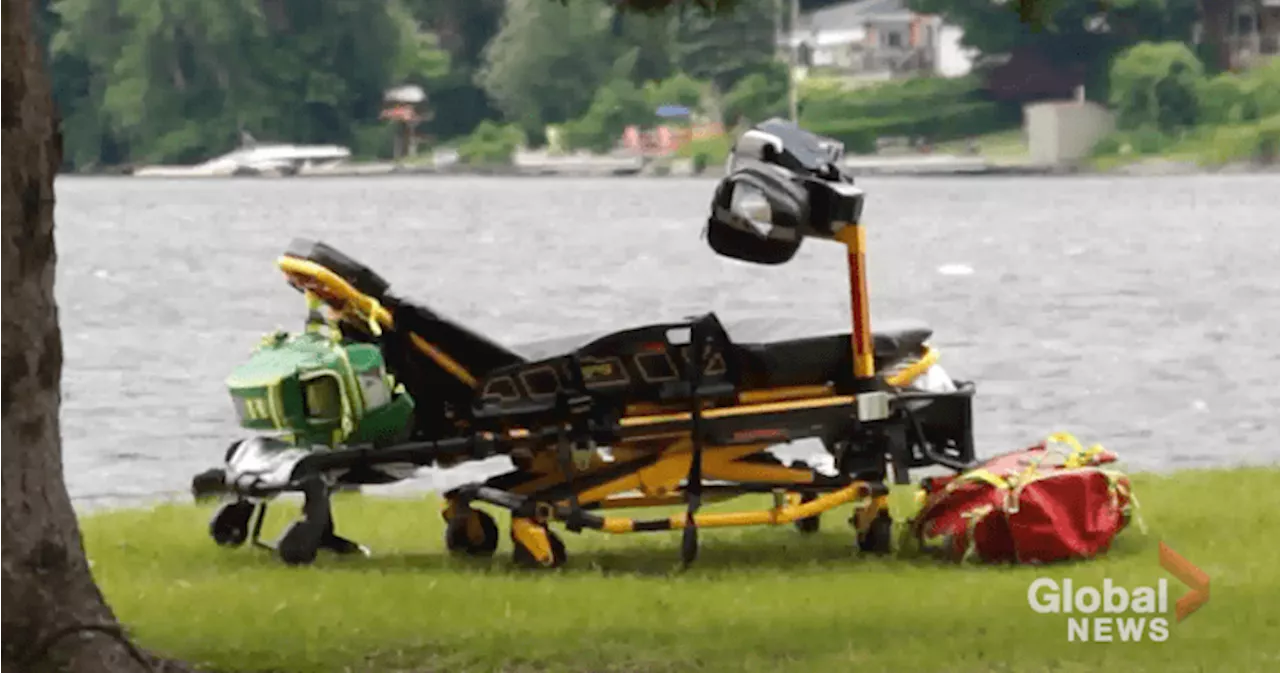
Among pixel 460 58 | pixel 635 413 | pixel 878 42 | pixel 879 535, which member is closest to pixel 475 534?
pixel 635 413

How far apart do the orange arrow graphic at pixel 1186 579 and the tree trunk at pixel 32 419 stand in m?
3.16

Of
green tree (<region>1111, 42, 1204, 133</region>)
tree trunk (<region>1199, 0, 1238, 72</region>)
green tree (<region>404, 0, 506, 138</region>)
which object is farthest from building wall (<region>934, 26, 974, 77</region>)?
green tree (<region>404, 0, 506, 138</region>)

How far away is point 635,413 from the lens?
959 cm

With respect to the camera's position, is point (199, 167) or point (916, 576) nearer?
point (916, 576)

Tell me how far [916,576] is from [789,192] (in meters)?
1.38

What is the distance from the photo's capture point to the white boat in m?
114

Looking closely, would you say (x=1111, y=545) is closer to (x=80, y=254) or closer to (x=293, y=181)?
(x=80, y=254)

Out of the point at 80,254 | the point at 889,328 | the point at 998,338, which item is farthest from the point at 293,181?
the point at 889,328

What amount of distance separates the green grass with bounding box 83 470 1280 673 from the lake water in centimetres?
117

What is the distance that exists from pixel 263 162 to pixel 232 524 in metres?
107

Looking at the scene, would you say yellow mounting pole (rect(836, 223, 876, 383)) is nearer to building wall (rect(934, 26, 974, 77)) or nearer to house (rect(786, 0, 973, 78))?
house (rect(786, 0, 973, 78))

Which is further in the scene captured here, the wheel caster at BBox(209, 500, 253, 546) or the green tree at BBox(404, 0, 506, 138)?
the green tree at BBox(404, 0, 506, 138)

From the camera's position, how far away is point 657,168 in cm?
11781

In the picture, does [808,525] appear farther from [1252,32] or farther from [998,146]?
[1252,32]
